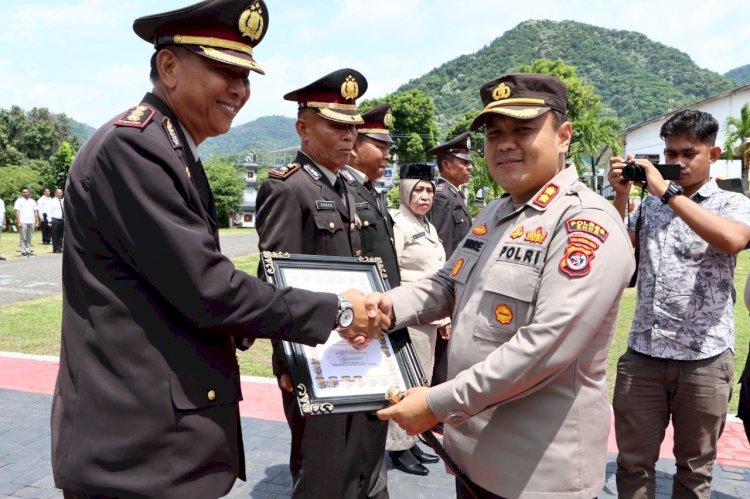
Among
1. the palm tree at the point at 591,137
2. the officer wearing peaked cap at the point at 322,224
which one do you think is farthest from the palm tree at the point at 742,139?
the officer wearing peaked cap at the point at 322,224

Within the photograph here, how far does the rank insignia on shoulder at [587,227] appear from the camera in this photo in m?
1.89

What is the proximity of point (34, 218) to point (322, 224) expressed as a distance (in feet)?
58.3

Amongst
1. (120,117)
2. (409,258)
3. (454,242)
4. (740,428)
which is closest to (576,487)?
(120,117)

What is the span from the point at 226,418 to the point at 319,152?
188 centimetres

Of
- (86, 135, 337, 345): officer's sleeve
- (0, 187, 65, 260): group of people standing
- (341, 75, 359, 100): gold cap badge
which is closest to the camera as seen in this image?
(86, 135, 337, 345): officer's sleeve

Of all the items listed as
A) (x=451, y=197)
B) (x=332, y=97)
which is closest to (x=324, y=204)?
(x=332, y=97)

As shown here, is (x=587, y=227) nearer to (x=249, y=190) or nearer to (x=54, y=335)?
(x=54, y=335)

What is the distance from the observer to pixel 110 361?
1.76 meters

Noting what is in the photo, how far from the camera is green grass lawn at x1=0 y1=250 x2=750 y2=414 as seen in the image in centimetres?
651

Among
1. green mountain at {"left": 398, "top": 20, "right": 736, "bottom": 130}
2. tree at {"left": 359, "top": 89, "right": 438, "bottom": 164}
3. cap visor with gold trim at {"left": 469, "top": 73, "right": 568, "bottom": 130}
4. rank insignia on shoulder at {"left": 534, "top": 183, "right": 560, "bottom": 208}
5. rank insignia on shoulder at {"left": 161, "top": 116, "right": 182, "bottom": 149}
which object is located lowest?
rank insignia on shoulder at {"left": 534, "top": 183, "right": 560, "bottom": 208}

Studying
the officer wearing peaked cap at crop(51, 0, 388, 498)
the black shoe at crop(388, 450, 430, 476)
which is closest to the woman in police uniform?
the black shoe at crop(388, 450, 430, 476)

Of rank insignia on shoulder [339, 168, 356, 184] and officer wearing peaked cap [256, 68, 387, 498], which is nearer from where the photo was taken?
officer wearing peaked cap [256, 68, 387, 498]

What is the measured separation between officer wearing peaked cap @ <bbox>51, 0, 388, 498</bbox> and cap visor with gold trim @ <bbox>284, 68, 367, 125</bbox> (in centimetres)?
149

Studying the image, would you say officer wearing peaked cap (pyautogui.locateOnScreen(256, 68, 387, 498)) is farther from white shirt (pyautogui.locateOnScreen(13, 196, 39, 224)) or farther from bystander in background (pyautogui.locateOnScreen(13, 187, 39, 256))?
white shirt (pyautogui.locateOnScreen(13, 196, 39, 224))
